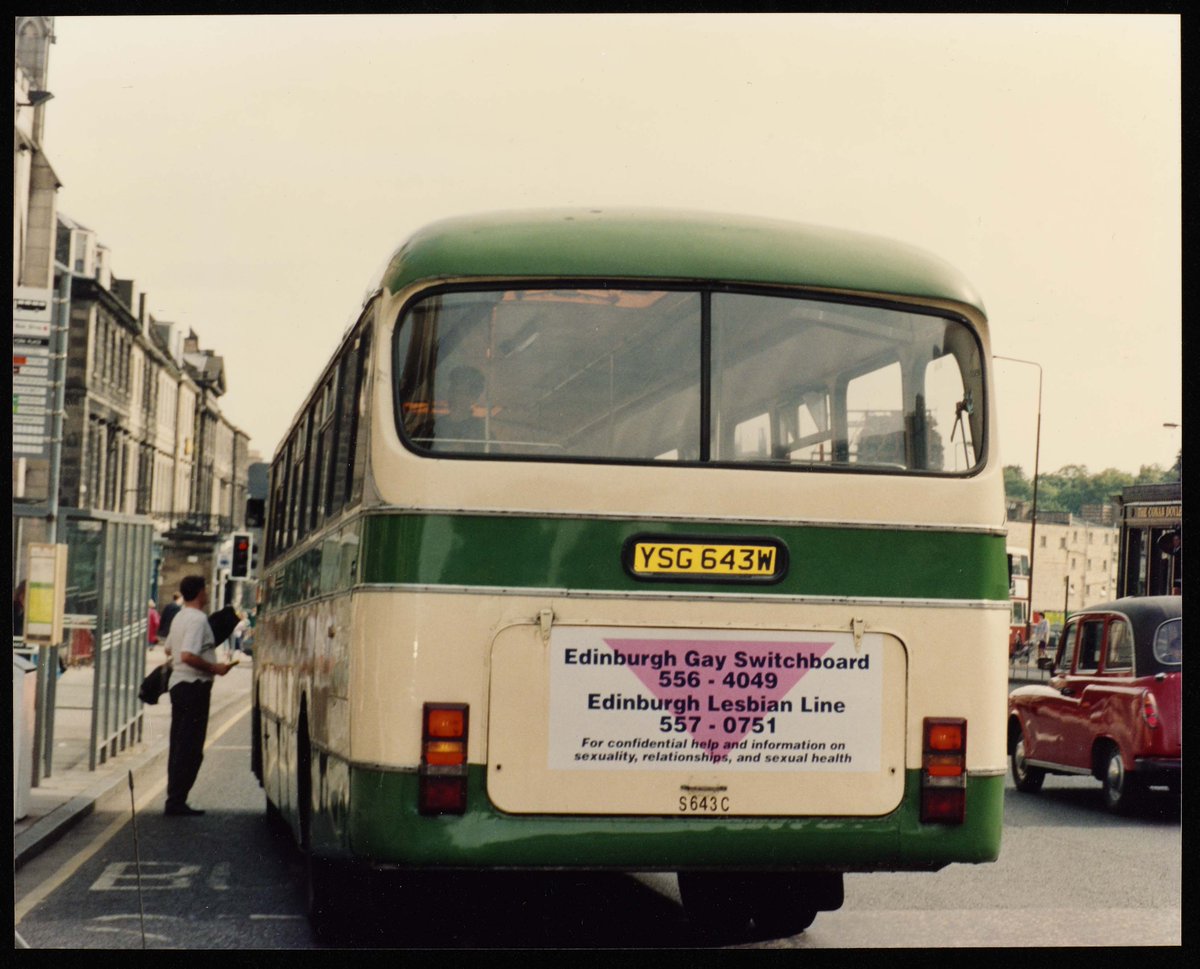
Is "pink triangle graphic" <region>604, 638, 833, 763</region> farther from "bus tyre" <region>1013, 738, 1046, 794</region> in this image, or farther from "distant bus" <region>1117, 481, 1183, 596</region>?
"distant bus" <region>1117, 481, 1183, 596</region>

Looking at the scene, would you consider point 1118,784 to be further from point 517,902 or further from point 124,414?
point 124,414

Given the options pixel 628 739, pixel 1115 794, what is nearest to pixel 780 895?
pixel 628 739

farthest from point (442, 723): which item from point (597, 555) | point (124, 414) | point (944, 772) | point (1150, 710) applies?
point (124, 414)

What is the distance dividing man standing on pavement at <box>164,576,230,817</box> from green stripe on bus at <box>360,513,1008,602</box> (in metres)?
6.71

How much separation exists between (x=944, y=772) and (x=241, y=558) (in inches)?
927

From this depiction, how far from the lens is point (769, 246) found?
775cm

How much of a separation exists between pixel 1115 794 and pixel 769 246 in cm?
910

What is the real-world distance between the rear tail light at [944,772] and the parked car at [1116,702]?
24.0 ft

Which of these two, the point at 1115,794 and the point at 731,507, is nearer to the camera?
the point at 731,507

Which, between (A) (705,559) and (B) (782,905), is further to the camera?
Result: (B) (782,905)

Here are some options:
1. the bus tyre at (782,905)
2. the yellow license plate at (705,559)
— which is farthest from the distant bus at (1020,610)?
the yellow license plate at (705,559)

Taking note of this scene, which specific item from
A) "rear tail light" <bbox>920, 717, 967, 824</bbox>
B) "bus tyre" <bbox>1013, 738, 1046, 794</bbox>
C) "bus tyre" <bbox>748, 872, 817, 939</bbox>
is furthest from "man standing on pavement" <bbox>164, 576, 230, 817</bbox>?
"bus tyre" <bbox>1013, 738, 1046, 794</bbox>

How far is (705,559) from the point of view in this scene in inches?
291

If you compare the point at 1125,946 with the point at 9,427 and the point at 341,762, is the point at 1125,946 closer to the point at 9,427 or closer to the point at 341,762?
the point at 341,762
